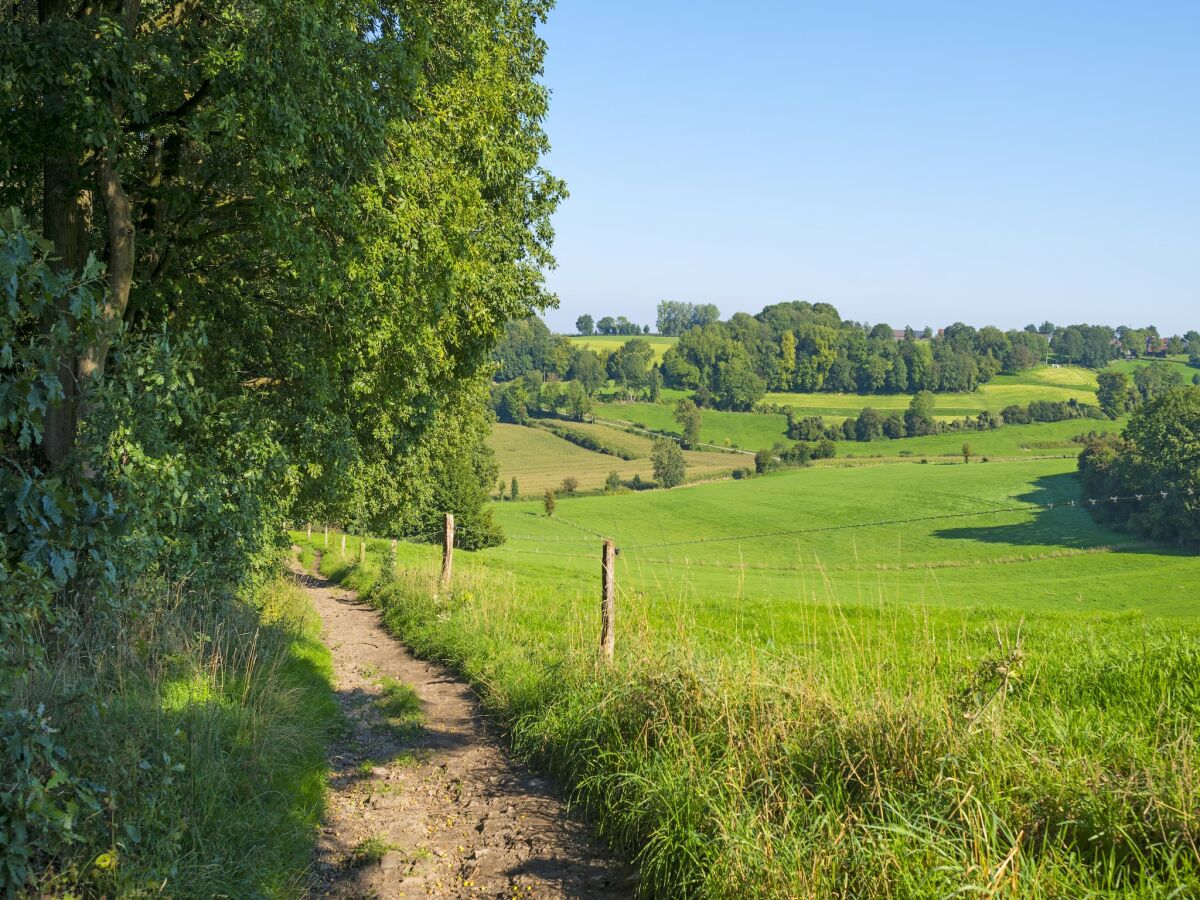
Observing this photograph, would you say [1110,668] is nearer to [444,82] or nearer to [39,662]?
[39,662]

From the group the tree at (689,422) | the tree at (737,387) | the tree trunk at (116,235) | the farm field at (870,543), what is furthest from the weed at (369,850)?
the tree at (737,387)

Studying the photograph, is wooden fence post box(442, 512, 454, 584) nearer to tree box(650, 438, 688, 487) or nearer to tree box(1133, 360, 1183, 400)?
tree box(650, 438, 688, 487)

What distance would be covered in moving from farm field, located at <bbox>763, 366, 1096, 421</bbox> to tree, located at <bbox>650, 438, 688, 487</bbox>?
129 ft

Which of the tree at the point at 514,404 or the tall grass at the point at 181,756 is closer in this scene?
the tall grass at the point at 181,756

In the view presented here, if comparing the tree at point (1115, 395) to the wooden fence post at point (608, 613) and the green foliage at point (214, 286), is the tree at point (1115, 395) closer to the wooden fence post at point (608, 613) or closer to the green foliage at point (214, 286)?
the green foliage at point (214, 286)

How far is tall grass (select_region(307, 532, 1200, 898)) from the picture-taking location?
4504 millimetres

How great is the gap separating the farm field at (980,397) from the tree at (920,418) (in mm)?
3606

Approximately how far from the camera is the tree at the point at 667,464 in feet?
343

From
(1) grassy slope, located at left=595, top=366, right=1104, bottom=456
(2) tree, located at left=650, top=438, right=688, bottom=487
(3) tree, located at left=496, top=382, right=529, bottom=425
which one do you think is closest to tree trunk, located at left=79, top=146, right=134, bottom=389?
(2) tree, located at left=650, top=438, right=688, bottom=487

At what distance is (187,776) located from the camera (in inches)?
231

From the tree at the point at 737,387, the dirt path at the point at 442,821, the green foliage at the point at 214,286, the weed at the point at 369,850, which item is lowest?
the dirt path at the point at 442,821

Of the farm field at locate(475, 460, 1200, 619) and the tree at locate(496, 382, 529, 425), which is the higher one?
the tree at locate(496, 382, 529, 425)

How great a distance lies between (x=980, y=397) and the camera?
485 ft

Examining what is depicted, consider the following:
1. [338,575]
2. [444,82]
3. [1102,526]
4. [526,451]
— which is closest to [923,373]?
[526,451]
